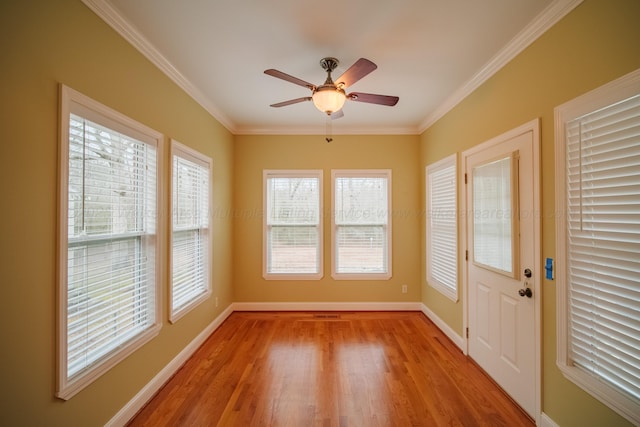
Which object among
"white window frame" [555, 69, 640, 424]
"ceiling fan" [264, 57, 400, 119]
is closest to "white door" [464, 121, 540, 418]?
"white window frame" [555, 69, 640, 424]

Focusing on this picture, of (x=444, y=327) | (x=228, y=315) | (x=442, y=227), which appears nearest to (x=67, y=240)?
(x=228, y=315)

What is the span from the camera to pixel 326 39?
6.79 feet

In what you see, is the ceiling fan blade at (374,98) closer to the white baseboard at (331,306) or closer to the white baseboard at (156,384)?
the white baseboard at (156,384)

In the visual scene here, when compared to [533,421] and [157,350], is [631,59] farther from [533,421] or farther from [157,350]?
[157,350]

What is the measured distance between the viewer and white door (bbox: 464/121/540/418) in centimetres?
199

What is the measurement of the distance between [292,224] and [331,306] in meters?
1.42

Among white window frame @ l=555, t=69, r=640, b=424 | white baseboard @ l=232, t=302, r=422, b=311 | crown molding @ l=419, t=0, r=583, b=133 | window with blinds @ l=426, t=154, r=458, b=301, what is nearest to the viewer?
white window frame @ l=555, t=69, r=640, b=424

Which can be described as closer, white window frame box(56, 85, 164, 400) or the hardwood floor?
white window frame box(56, 85, 164, 400)

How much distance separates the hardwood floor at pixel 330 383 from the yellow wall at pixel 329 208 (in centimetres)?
73

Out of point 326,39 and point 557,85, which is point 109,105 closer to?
point 326,39

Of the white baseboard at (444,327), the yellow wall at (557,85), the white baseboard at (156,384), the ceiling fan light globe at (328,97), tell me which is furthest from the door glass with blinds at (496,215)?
the white baseboard at (156,384)

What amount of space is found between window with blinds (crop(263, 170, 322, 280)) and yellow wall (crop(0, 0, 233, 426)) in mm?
2462

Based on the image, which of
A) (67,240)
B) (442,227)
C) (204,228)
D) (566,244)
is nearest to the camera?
(67,240)

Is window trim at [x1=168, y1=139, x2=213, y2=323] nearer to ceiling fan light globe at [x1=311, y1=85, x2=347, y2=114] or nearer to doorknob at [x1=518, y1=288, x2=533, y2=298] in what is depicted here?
ceiling fan light globe at [x1=311, y1=85, x2=347, y2=114]
